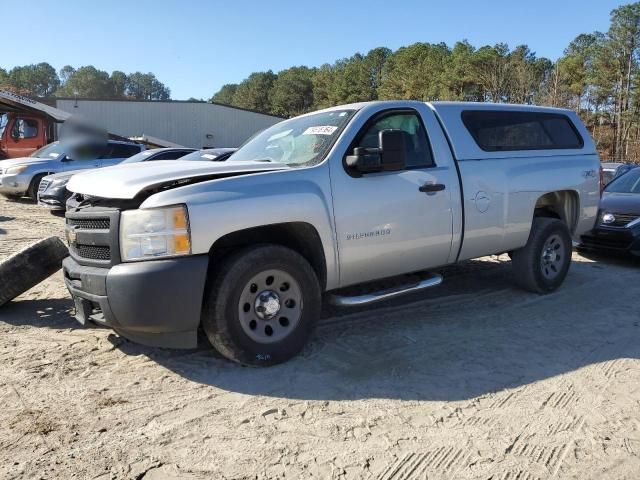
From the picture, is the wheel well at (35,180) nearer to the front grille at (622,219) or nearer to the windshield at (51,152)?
the windshield at (51,152)

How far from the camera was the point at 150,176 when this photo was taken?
378 centimetres

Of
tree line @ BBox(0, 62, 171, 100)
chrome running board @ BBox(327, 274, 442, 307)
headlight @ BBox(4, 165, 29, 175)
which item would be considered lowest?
chrome running board @ BBox(327, 274, 442, 307)

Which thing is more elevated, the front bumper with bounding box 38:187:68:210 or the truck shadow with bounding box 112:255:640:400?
the front bumper with bounding box 38:187:68:210

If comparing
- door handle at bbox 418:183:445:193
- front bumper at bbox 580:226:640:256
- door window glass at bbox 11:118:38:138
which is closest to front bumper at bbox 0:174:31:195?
door window glass at bbox 11:118:38:138

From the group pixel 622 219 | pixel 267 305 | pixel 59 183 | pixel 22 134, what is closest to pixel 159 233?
pixel 267 305

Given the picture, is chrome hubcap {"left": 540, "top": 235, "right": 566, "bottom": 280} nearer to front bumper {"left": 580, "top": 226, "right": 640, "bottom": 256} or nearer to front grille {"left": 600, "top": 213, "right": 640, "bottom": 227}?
front bumper {"left": 580, "top": 226, "right": 640, "bottom": 256}

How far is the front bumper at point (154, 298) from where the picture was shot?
11.5 feet

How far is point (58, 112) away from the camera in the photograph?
20031 mm

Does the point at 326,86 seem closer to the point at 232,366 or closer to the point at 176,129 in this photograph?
the point at 176,129

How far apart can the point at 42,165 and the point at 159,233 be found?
12556 millimetres

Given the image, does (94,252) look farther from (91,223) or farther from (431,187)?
(431,187)

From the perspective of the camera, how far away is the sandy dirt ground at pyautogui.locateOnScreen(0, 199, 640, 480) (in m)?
2.84

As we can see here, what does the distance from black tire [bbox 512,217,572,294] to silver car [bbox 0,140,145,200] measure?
38.6 feet

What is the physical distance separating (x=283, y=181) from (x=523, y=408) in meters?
2.22
